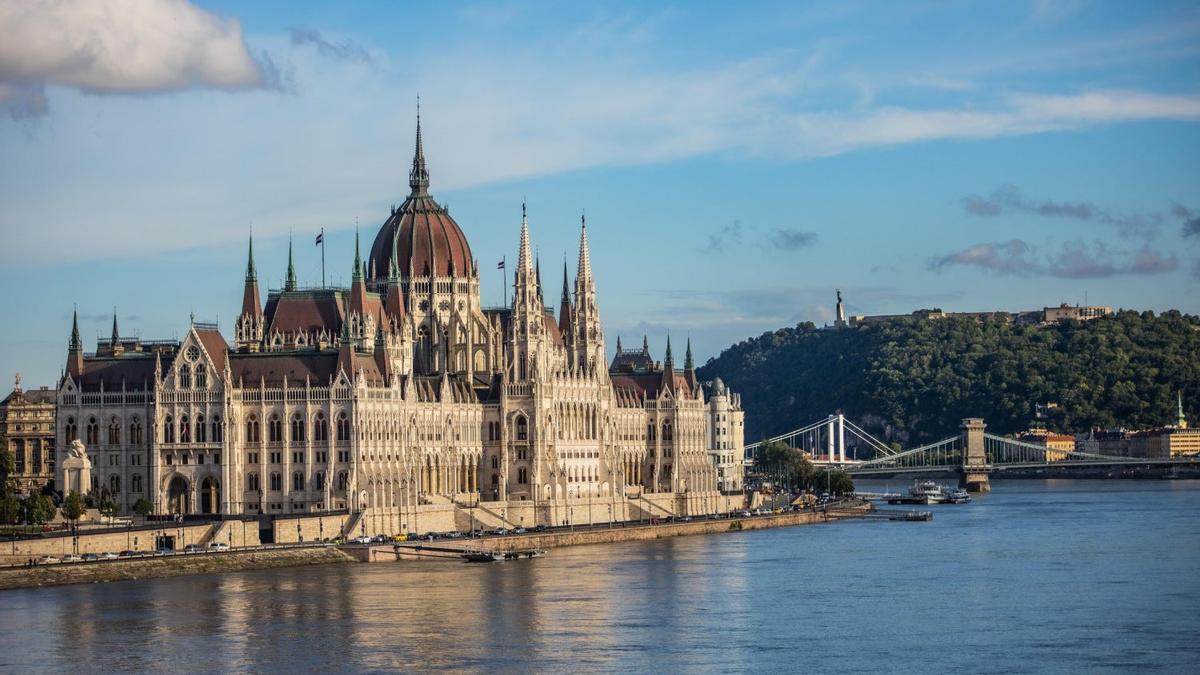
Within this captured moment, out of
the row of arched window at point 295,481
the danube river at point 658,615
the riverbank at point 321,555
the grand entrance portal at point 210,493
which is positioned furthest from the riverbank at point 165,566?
the grand entrance portal at point 210,493

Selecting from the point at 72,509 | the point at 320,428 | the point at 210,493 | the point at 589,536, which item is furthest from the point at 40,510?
the point at 589,536

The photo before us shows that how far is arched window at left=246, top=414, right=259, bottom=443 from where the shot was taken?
447 ft

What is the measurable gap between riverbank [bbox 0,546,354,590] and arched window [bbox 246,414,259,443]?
49.0 feet

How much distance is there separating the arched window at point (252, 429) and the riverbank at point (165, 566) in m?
14.9

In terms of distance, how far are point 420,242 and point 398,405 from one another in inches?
971

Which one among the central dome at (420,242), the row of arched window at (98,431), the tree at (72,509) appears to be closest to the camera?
the tree at (72,509)

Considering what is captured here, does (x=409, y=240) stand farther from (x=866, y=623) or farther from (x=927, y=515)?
(x=866, y=623)

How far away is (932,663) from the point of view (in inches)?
3374

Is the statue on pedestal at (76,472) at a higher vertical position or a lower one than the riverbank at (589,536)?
higher

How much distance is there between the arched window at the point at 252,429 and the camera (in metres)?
136

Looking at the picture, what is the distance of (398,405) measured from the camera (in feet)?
464

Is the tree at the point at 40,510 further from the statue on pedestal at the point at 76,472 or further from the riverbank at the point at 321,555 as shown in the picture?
the riverbank at the point at 321,555

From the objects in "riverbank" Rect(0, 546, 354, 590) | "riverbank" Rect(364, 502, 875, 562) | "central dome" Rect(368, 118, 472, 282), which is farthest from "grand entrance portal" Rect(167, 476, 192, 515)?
"central dome" Rect(368, 118, 472, 282)

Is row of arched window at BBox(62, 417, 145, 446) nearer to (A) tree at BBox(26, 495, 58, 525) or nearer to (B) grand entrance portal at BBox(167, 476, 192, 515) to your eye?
(B) grand entrance portal at BBox(167, 476, 192, 515)
